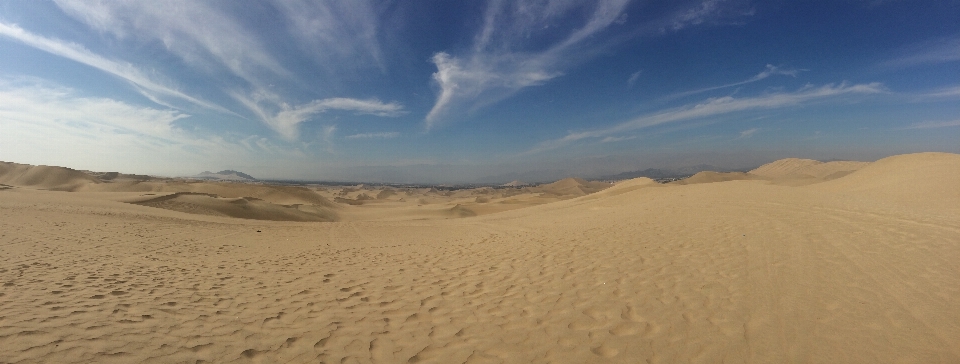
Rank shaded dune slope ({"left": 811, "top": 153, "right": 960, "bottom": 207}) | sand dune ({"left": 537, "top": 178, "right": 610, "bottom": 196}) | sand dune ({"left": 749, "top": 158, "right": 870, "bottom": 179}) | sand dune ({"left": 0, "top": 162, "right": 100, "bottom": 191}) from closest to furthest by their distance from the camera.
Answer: shaded dune slope ({"left": 811, "top": 153, "right": 960, "bottom": 207}) → sand dune ({"left": 0, "top": 162, "right": 100, "bottom": 191}) → sand dune ({"left": 749, "top": 158, "right": 870, "bottom": 179}) → sand dune ({"left": 537, "top": 178, "right": 610, "bottom": 196})

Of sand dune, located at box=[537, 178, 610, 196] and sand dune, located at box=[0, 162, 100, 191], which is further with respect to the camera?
sand dune, located at box=[537, 178, 610, 196]

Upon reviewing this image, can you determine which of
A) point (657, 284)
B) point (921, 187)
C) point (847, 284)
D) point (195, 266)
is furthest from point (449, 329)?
point (921, 187)

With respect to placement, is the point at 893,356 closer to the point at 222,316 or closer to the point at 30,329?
the point at 222,316

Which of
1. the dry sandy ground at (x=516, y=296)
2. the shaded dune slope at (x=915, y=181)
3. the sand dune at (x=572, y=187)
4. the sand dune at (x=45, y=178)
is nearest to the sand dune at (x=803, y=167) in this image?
the sand dune at (x=572, y=187)

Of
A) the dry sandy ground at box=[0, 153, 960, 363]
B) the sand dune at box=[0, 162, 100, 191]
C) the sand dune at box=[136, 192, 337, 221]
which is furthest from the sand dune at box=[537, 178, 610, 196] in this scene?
the sand dune at box=[0, 162, 100, 191]

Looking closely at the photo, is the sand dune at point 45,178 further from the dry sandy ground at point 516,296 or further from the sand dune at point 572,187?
the sand dune at point 572,187

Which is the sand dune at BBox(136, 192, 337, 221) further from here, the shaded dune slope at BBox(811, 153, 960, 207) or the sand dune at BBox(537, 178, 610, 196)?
the sand dune at BBox(537, 178, 610, 196)

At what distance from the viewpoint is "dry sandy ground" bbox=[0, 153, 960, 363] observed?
417cm

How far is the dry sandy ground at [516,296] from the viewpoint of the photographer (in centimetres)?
417

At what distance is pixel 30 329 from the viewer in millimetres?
4078

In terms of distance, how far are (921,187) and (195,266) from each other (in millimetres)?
26789

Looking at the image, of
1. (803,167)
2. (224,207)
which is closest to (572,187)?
(803,167)

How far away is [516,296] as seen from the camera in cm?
632

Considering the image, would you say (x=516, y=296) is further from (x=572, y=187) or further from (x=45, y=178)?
(x=572, y=187)
